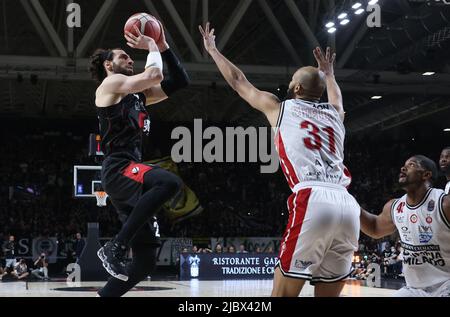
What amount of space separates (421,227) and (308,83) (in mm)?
1496

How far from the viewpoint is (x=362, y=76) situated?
2172 cm

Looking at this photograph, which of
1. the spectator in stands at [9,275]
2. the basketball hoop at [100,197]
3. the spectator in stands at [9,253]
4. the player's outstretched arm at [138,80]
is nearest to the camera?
the player's outstretched arm at [138,80]

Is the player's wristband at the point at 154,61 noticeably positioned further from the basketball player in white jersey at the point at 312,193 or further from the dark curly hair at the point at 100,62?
the basketball player in white jersey at the point at 312,193

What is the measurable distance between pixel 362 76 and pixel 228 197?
10.0m

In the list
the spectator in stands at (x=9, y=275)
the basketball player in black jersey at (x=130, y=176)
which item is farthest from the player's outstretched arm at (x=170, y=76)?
the spectator in stands at (x=9, y=275)

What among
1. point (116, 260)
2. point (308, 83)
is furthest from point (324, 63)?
point (116, 260)

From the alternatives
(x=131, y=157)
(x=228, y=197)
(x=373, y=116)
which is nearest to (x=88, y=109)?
(x=228, y=197)

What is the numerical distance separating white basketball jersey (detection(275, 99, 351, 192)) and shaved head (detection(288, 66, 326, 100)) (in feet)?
0.25

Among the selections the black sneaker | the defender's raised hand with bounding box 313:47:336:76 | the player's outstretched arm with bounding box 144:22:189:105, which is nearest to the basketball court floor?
the player's outstretched arm with bounding box 144:22:189:105

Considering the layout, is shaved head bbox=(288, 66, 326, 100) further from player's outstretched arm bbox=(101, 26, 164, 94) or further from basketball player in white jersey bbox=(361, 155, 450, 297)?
basketball player in white jersey bbox=(361, 155, 450, 297)

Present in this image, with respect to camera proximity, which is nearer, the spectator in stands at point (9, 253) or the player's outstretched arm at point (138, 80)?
the player's outstretched arm at point (138, 80)

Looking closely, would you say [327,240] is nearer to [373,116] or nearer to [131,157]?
[131,157]

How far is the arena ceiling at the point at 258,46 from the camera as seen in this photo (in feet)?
62.6
